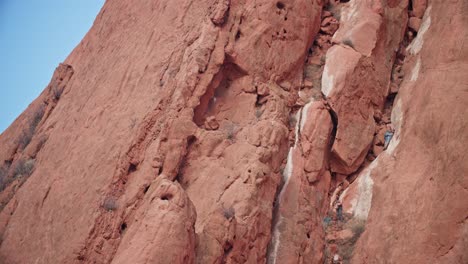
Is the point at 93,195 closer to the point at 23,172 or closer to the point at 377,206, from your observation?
the point at 23,172

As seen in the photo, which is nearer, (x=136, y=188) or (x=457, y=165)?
(x=457, y=165)

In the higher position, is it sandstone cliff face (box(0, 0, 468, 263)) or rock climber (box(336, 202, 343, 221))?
sandstone cliff face (box(0, 0, 468, 263))

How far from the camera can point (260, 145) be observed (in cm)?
946

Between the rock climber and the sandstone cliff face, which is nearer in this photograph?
the sandstone cliff face

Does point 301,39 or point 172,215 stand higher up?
point 301,39

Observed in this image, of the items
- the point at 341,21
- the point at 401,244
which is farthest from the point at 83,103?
the point at 401,244

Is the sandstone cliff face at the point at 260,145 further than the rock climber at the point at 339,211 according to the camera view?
No

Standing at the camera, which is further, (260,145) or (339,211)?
(339,211)

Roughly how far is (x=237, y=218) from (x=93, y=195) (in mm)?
2791

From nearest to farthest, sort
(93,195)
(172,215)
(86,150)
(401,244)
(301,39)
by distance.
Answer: (172,215), (401,244), (93,195), (86,150), (301,39)

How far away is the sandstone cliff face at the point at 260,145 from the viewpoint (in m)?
8.45

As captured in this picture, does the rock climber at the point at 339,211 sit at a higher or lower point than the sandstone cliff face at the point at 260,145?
lower

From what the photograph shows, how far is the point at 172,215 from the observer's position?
7.79m

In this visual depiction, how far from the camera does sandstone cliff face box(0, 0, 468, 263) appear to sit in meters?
8.45
